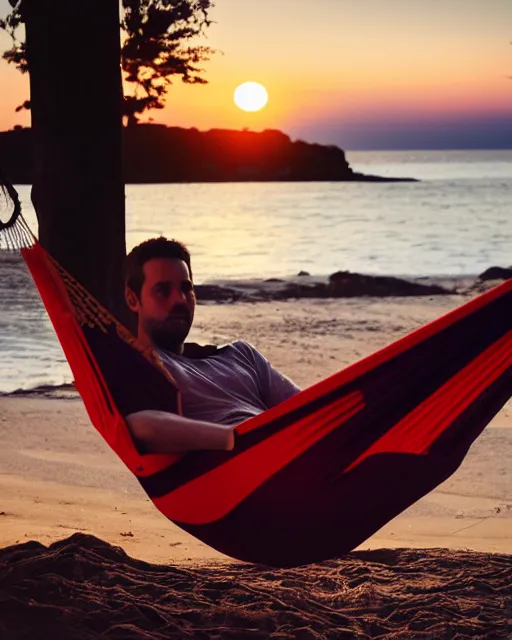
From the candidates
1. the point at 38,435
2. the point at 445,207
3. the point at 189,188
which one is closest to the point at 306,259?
the point at 38,435

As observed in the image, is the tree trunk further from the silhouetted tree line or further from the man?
the man

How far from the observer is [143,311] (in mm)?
1933

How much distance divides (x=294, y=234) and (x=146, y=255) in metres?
19.9

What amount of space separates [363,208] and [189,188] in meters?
13.4

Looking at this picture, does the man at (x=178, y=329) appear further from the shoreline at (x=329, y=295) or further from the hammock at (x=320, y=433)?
the shoreline at (x=329, y=295)

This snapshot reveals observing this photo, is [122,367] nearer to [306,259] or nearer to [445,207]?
[306,259]

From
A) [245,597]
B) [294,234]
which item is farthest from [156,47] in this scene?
[294,234]

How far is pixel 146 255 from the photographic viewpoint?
6.34ft

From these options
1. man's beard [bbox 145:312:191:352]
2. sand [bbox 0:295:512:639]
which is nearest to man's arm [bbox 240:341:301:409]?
man's beard [bbox 145:312:191:352]

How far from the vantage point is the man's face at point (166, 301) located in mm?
1900

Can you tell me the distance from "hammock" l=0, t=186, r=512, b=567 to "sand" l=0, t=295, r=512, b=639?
0.89ft

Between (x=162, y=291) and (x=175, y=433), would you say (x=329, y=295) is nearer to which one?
(x=162, y=291)

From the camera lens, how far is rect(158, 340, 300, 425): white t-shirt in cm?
192

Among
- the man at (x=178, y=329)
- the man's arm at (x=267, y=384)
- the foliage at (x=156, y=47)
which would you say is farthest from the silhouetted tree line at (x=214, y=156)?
the man's arm at (x=267, y=384)
